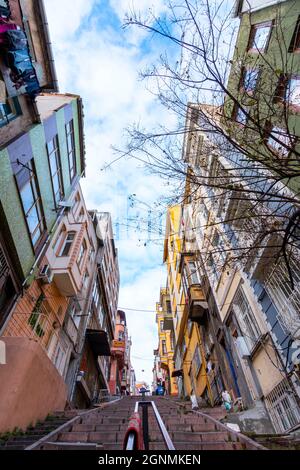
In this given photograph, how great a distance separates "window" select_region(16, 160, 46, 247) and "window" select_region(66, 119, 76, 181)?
4391 mm

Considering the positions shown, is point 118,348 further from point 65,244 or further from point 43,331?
point 43,331

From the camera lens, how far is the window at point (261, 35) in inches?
Answer: 380

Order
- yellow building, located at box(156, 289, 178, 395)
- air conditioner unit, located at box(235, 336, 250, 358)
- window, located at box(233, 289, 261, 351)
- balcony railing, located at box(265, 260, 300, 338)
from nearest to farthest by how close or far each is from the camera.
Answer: balcony railing, located at box(265, 260, 300, 338) → window, located at box(233, 289, 261, 351) → air conditioner unit, located at box(235, 336, 250, 358) → yellow building, located at box(156, 289, 178, 395)

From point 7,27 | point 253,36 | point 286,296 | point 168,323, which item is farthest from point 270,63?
point 168,323

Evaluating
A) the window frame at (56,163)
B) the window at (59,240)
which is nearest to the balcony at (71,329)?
the window at (59,240)

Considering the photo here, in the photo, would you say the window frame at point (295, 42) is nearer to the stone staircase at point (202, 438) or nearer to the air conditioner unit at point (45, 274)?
the stone staircase at point (202, 438)

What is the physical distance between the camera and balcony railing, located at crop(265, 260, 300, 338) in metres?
6.50

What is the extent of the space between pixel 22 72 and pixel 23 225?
580cm

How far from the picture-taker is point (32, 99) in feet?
32.8

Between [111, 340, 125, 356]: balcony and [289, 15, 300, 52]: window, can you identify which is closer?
[289, 15, 300, 52]: window

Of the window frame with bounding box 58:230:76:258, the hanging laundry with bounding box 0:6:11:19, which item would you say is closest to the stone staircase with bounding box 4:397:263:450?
the window frame with bounding box 58:230:76:258

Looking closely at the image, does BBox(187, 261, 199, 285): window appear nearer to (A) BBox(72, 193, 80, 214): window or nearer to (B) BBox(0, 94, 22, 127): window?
(A) BBox(72, 193, 80, 214): window
